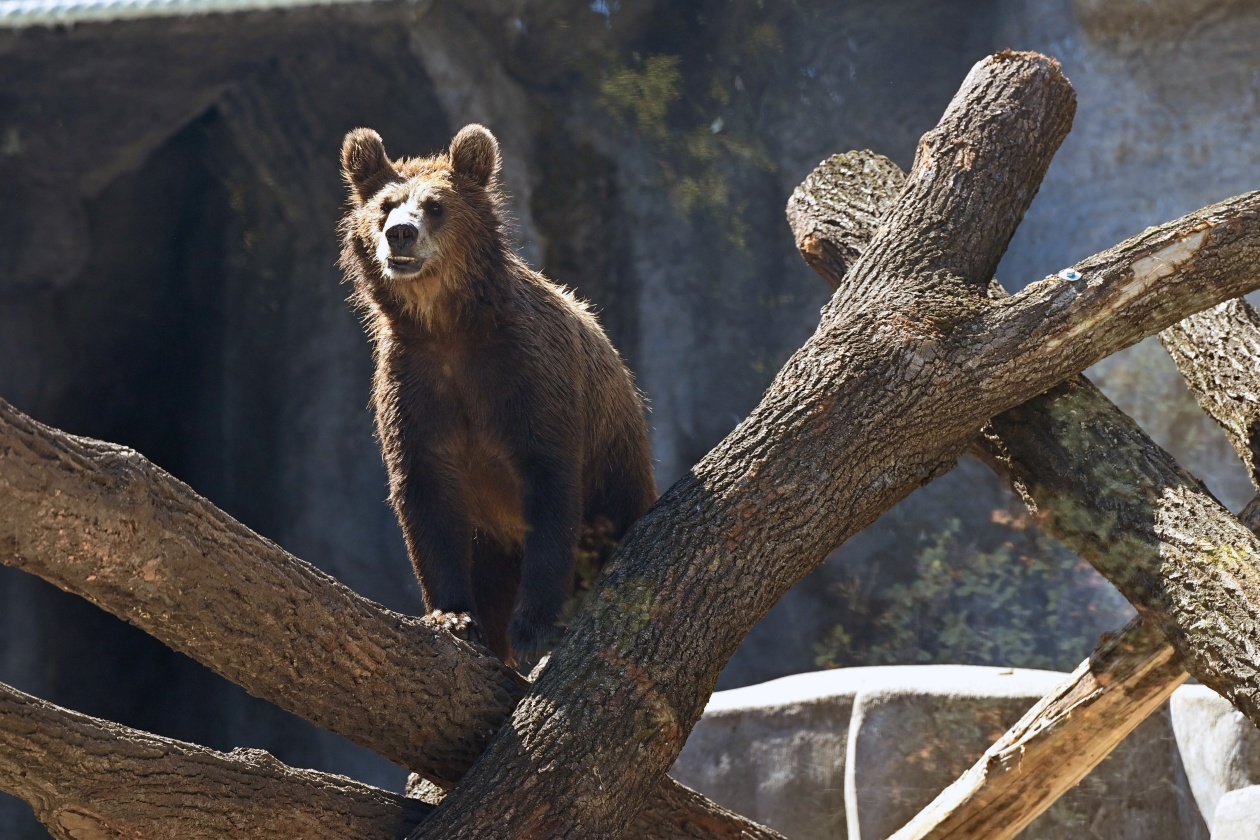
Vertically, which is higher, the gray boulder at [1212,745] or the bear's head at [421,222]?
the bear's head at [421,222]

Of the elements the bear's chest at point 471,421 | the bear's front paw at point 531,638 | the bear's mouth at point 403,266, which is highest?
the bear's mouth at point 403,266

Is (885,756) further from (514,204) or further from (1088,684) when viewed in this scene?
(514,204)

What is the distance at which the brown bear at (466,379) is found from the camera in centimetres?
425

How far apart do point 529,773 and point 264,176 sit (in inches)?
281

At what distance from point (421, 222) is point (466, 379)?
0.55 m

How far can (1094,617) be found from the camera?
813 centimetres

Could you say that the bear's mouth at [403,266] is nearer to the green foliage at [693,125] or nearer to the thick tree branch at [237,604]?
the thick tree branch at [237,604]

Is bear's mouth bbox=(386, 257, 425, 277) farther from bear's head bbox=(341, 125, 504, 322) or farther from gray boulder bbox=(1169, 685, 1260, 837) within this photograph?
gray boulder bbox=(1169, 685, 1260, 837)

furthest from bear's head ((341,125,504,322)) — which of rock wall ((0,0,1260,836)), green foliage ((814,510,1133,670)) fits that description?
green foliage ((814,510,1133,670))

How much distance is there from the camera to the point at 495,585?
4844 mm

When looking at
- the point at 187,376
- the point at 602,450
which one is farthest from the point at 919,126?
the point at 187,376

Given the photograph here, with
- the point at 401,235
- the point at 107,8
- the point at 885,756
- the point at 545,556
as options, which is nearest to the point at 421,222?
the point at 401,235

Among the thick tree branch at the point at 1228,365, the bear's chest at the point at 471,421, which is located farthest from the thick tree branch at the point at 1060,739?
the bear's chest at the point at 471,421

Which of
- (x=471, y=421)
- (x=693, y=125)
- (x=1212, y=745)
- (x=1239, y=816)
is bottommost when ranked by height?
(x=1239, y=816)
